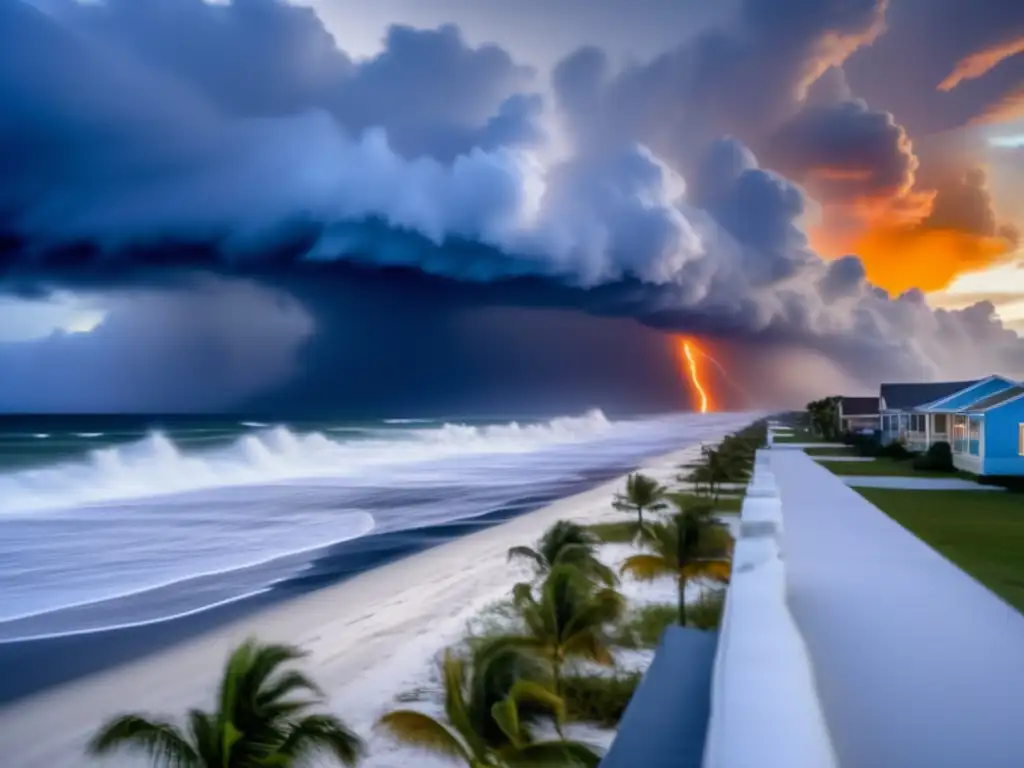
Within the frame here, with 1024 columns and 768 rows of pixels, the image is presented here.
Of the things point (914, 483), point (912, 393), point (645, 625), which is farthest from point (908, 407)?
point (645, 625)

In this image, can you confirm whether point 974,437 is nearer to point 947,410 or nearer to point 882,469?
point 947,410

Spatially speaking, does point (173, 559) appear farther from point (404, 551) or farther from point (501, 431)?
point (501, 431)

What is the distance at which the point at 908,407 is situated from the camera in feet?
173

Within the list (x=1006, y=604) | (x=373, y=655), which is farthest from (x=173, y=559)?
(x=1006, y=604)

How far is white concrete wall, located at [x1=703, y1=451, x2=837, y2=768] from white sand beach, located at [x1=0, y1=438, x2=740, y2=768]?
5.85 meters

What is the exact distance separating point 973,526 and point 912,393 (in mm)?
41108

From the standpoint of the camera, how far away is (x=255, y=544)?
25500mm

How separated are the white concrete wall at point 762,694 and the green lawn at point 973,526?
690cm

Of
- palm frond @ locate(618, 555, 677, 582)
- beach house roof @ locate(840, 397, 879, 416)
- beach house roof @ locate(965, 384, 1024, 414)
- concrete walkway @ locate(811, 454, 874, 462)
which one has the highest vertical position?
beach house roof @ locate(840, 397, 879, 416)

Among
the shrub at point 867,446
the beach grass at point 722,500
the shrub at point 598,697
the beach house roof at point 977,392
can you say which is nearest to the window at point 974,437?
the beach house roof at point 977,392

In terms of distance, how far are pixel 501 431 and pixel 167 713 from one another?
9100 centimetres

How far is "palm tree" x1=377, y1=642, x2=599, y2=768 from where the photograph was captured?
20.6ft

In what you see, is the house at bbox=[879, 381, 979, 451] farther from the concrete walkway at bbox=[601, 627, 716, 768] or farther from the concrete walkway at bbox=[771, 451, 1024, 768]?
the concrete walkway at bbox=[601, 627, 716, 768]

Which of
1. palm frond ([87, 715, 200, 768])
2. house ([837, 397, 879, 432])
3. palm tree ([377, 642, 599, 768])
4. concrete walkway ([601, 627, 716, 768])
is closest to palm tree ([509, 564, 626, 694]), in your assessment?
palm tree ([377, 642, 599, 768])
